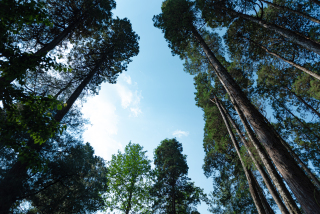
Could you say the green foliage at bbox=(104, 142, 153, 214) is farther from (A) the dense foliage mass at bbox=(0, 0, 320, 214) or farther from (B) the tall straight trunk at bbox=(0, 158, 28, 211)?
(B) the tall straight trunk at bbox=(0, 158, 28, 211)

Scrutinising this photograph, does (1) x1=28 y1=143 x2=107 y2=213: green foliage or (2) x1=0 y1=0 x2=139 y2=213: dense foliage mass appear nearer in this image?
(2) x1=0 y1=0 x2=139 y2=213: dense foliage mass

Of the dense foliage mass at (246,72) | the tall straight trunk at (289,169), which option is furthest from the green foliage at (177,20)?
the tall straight trunk at (289,169)

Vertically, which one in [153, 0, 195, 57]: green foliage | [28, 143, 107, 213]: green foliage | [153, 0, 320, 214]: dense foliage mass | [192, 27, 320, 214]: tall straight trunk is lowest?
[192, 27, 320, 214]: tall straight trunk

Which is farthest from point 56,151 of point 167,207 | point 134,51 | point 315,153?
point 315,153

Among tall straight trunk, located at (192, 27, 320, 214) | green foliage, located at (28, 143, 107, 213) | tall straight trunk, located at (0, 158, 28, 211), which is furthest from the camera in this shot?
green foliage, located at (28, 143, 107, 213)

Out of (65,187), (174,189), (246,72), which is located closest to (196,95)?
(246,72)

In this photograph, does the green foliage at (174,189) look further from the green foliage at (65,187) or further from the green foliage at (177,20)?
the green foliage at (177,20)

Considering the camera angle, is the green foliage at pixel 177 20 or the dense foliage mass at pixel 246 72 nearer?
the dense foliage mass at pixel 246 72

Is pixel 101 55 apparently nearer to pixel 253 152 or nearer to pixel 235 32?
pixel 235 32

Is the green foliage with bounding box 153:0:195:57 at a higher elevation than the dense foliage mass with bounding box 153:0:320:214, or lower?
higher

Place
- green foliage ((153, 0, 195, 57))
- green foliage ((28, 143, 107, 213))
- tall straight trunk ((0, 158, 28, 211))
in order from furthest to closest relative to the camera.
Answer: green foliage ((153, 0, 195, 57))
green foliage ((28, 143, 107, 213))
tall straight trunk ((0, 158, 28, 211))

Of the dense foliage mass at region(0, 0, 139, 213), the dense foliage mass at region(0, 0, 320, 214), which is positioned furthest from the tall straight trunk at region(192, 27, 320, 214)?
the dense foliage mass at region(0, 0, 139, 213)

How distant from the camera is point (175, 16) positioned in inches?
404

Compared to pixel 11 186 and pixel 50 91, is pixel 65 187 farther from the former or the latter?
pixel 50 91
